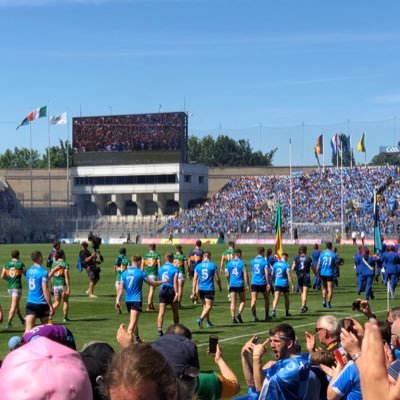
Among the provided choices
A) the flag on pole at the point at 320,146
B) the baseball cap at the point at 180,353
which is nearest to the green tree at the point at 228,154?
the flag on pole at the point at 320,146

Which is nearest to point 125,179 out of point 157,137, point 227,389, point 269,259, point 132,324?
point 157,137

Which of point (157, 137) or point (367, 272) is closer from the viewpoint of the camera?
point (367, 272)

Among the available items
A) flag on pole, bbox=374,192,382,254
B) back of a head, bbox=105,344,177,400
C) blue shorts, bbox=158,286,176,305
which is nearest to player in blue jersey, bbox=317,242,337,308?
flag on pole, bbox=374,192,382,254

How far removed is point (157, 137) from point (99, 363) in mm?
95932

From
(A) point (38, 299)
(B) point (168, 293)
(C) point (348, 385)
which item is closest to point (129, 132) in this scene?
(B) point (168, 293)

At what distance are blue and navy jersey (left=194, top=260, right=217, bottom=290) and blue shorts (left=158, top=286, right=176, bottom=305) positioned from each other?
4.30 feet

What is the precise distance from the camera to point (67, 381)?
111 inches

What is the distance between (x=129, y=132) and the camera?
100812mm

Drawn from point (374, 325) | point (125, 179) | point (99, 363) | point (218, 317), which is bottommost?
point (218, 317)

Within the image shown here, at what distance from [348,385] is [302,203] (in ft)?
280

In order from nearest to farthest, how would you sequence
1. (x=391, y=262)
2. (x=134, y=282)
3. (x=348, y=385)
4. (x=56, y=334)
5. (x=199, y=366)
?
(x=56, y=334) < (x=199, y=366) < (x=348, y=385) < (x=134, y=282) < (x=391, y=262)

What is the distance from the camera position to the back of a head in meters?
3.09

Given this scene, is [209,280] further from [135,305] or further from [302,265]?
[302,265]

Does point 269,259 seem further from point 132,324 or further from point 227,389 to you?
point 227,389
